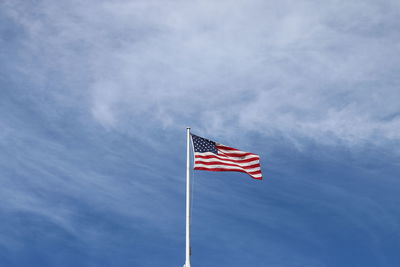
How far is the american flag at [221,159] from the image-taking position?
34.5 meters

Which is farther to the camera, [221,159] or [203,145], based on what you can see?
[203,145]

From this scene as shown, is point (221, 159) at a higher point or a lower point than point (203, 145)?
lower

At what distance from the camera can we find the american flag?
113 feet

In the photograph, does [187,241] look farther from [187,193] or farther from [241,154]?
[241,154]

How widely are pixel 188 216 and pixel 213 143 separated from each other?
582cm

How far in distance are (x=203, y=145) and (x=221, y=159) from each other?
1.50 m

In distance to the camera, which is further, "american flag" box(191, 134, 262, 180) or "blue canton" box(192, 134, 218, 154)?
"blue canton" box(192, 134, 218, 154)

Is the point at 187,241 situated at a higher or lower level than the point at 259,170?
lower

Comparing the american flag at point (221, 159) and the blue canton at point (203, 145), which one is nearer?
the american flag at point (221, 159)

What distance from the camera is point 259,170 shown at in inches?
1393

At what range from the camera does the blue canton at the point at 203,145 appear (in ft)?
115

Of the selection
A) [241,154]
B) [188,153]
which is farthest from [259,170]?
[188,153]

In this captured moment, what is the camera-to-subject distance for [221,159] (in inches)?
1380

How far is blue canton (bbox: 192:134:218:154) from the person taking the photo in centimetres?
3509
